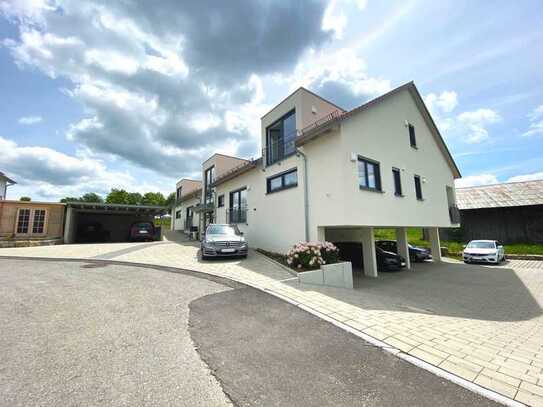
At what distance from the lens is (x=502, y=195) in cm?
2216

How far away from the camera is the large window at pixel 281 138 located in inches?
469

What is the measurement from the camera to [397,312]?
5.16m

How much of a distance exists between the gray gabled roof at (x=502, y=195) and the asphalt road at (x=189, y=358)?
26.1 m

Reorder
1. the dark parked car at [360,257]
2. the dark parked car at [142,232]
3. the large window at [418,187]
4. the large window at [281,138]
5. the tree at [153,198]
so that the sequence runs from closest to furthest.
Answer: the large window at [281,138] < the dark parked car at [360,257] < the large window at [418,187] < the dark parked car at [142,232] < the tree at [153,198]

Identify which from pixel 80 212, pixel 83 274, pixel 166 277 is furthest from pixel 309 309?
pixel 80 212

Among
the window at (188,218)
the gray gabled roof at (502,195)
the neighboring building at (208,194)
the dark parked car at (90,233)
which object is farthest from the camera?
the window at (188,218)

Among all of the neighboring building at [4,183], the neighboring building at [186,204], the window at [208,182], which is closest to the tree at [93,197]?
the neighboring building at [4,183]

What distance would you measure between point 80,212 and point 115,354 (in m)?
24.3

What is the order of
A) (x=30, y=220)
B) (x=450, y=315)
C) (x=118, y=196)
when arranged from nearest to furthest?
1. (x=450, y=315)
2. (x=30, y=220)
3. (x=118, y=196)

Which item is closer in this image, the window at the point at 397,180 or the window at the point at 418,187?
the window at the point at 397,180

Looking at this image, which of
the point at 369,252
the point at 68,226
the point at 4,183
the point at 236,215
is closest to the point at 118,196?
the point at 4,183

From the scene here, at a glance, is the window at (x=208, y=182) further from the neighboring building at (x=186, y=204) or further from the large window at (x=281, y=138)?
the large window at (x=281, y=138)

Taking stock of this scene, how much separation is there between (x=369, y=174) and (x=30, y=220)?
22.2 meters

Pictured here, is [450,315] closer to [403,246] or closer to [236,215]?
[403,246]
